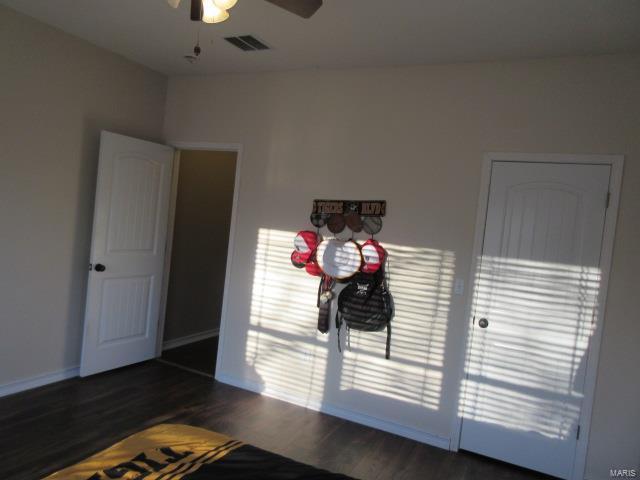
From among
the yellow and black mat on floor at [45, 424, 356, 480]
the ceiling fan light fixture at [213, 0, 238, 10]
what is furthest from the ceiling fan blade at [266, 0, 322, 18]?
the yellow and black mat on floor at [45, 424, 356, 480]

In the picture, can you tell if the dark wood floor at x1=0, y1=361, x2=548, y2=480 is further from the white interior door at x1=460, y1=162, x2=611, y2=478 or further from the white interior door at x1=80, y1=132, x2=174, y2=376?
the white interior door at x1=80, y1=132, x2=174, y2=376

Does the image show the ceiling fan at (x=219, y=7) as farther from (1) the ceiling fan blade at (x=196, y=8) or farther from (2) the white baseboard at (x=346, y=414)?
(2) the white baseboard at (x=346, y=414)

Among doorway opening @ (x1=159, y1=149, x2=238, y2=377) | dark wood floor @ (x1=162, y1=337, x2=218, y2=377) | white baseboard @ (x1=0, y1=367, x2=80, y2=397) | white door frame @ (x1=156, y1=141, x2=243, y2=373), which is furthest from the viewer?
doorway opening @ (x1=159, y1=149, x2=238, y2=377)

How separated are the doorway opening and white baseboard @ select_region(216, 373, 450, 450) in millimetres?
473

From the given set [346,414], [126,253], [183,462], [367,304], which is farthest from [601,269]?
[126,253]

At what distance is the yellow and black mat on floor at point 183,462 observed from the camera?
149 cm

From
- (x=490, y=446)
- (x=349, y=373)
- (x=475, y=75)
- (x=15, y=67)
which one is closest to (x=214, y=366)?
(x=349, y=373)

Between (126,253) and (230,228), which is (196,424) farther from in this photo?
(230,228)

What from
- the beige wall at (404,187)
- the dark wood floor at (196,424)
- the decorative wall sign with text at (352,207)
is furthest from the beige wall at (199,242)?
the decorative wall sign with text at (352,207)

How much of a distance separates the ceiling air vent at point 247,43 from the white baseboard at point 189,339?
2.95 meters

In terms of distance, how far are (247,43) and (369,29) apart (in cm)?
92

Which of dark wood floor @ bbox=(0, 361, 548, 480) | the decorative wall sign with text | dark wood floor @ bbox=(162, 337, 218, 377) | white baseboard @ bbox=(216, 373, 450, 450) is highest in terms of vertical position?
the decorative wall sign with text

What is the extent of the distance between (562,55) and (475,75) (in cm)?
52

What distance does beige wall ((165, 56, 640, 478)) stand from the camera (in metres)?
2.76
